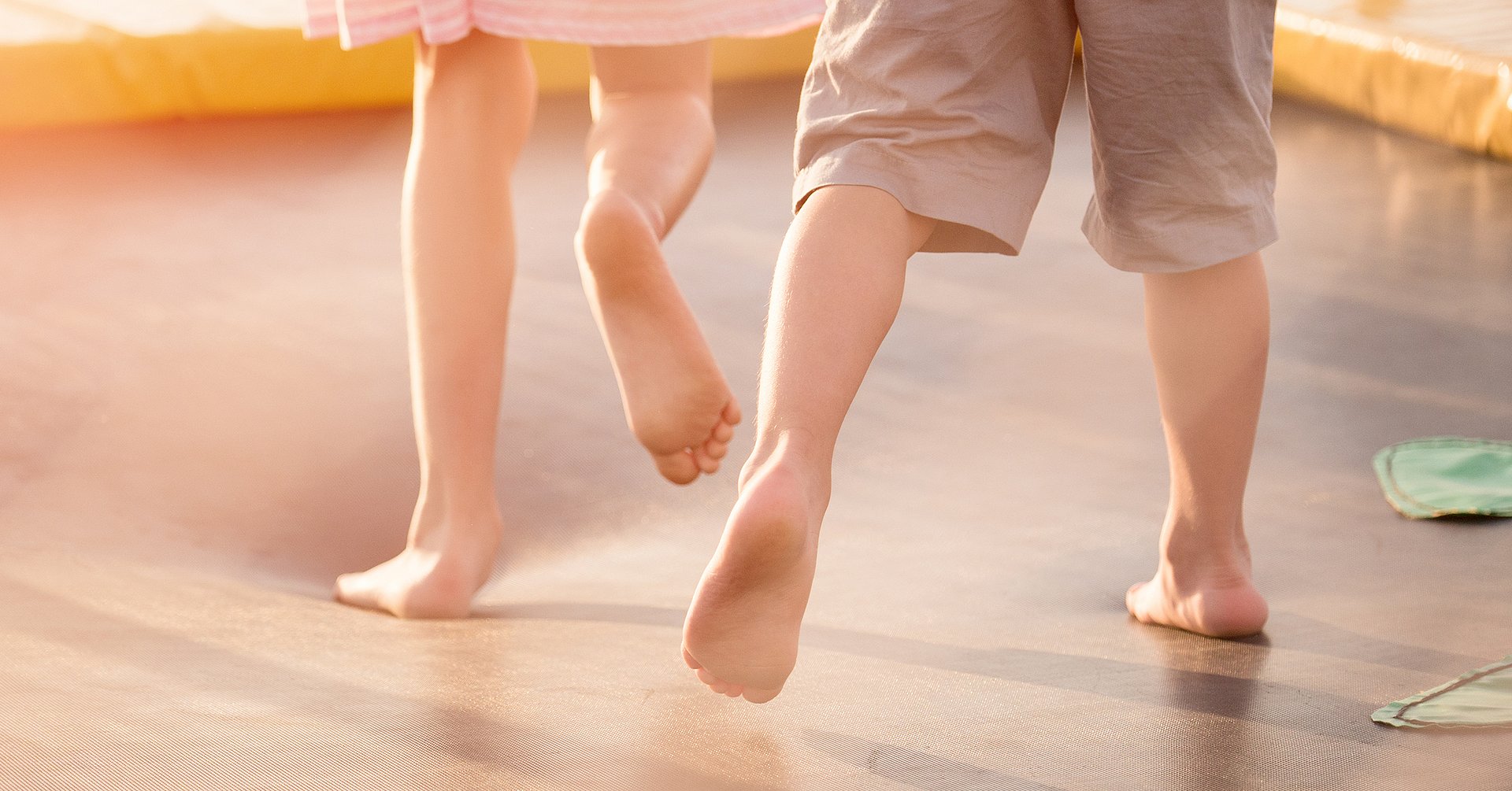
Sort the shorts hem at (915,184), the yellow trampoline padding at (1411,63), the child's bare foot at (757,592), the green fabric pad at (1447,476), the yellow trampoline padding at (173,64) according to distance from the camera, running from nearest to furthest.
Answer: the child's bare foot at (757,592) → the shorts hem at (915,184) → the green fabric pad at (1447,476) → the yellow trampoline padding at (1411,63) → the yellow trampoline padding at (173,64)

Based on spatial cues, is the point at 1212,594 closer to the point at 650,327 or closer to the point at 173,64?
the point at 650,327

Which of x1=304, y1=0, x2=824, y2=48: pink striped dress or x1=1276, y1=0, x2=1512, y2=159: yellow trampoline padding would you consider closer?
x1=304, y1=0, x2=824, y2=48: pink striped dress

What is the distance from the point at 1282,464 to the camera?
1.35m

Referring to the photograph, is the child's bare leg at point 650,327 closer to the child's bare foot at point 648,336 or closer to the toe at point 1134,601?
the child's bare foot at point 648,336

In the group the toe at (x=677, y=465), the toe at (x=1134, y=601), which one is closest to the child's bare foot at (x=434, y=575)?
the toe at (x=677, y=465)

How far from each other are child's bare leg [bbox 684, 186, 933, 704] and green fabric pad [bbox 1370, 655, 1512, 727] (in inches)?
15.1

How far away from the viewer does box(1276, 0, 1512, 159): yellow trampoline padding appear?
6.95 ft

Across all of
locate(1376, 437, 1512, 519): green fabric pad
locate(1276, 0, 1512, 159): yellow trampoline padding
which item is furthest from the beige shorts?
locate(1276, 0, 1512, 159): yellow trampoline padding

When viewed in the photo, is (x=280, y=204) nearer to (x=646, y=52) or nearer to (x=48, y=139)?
(x=48, y=139)

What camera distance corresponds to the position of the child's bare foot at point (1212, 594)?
98cm

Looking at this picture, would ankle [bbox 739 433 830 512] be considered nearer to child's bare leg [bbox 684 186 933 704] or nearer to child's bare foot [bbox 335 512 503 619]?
child's bare leg [bbox 684 186 933 704]

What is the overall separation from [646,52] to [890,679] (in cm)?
61

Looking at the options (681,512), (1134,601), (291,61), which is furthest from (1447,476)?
(291,61)

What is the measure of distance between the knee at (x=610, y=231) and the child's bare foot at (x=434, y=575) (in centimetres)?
26
